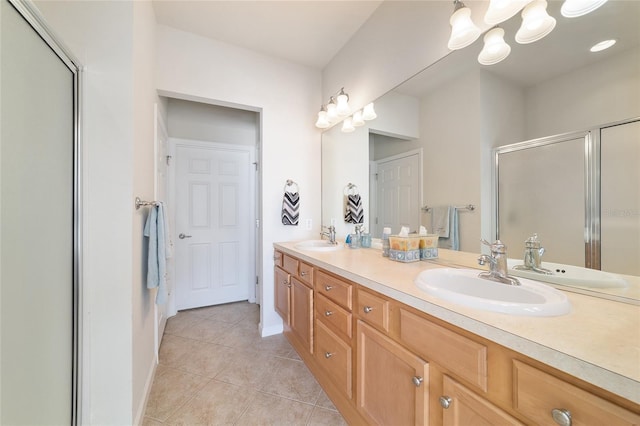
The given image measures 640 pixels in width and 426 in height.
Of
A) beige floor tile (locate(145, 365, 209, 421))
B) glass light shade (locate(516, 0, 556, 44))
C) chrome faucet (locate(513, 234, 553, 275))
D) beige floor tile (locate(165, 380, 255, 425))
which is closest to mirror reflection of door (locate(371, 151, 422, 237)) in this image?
chrome faucet (locate(513, 234, 553, 275))

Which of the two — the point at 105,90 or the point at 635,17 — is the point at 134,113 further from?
the point at 635,17

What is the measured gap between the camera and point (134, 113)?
127 centimetres

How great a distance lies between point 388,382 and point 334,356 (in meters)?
0.45

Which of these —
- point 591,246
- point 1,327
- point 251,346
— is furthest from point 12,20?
point 251,346

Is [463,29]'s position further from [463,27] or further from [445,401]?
[445,401]

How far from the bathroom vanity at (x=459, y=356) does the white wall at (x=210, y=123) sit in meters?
2.25

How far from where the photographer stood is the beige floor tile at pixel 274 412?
4.44 ft

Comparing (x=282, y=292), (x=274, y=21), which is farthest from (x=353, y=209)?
(x=274, y=21)

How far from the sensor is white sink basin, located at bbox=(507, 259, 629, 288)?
824mm

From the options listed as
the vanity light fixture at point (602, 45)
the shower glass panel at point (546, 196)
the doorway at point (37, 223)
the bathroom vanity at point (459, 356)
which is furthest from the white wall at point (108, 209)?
the vanity light fixture at point (602, 45)

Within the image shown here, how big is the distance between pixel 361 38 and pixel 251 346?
2753mm

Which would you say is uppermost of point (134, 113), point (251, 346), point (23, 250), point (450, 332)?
point (134, 113)

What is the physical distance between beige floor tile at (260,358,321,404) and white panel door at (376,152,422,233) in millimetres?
1183

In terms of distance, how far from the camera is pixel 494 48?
1118 mm
